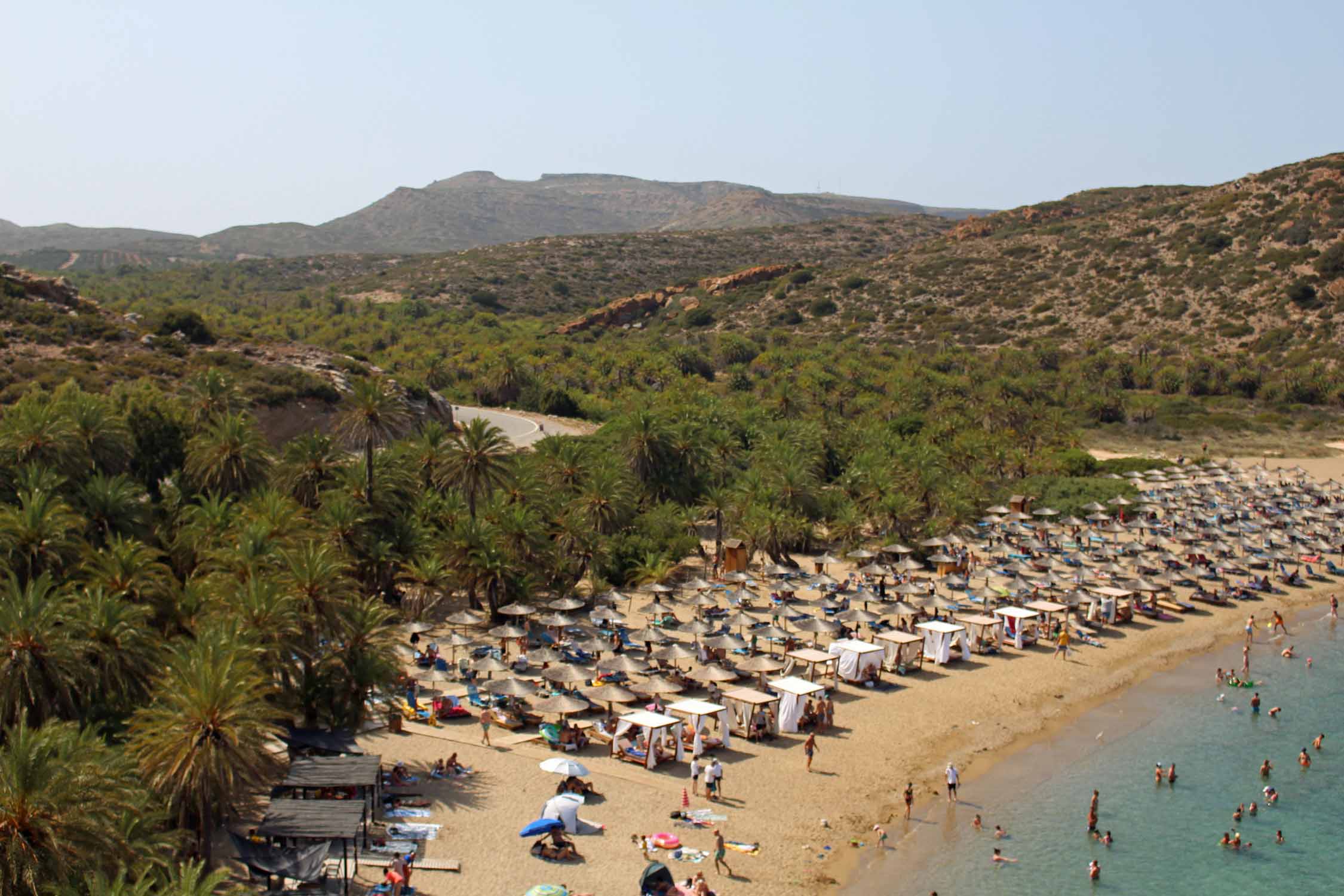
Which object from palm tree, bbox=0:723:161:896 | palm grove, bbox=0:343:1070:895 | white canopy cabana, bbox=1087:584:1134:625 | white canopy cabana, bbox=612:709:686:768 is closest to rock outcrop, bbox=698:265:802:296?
palm grove, bbox=0:343:1070:895

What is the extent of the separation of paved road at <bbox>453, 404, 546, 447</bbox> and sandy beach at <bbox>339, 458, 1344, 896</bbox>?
33.1m

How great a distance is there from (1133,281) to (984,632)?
9515 centimetres

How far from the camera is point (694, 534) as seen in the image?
172 feet

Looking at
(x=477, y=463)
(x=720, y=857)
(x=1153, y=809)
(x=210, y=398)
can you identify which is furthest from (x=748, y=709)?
(x=210, y=398)

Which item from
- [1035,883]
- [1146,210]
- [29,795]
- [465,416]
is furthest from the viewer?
[1146,210]

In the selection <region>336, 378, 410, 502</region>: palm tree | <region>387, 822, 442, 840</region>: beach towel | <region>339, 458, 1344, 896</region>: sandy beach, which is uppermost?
<region>336, 378, 410, 502</region>: palm tree

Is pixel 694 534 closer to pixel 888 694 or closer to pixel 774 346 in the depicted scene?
pixel 888 694

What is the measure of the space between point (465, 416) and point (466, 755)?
53.5m

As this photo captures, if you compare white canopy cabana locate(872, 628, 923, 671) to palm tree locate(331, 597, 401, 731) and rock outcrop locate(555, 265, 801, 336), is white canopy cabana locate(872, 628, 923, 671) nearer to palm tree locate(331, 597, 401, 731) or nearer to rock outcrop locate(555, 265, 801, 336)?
palm tree locate(331, 597, 401, 731)

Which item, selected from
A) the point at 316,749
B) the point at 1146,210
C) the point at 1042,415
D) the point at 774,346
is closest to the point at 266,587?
the point at 316,749

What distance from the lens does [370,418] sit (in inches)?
1581

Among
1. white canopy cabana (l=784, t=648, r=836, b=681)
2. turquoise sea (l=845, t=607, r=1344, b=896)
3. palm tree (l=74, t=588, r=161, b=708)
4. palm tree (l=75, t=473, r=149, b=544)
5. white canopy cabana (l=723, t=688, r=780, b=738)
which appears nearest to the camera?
palm tree (l=74, t=588, r=161, b=708)

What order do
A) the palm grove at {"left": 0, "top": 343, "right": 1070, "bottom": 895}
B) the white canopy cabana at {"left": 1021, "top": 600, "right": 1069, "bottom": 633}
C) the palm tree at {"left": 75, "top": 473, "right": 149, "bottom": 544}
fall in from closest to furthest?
the palm grove at {"left": 0, "top": 343, "right": 1070, "bottom": 895}, the palm tree at {"left": 75, "top": 473, "right": 149, "bottom": 544}, the white canopy cabana at {"left": 1021, "top": 600, "right": 1069, "bottom": 633}

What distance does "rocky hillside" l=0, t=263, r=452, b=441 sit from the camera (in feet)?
181
